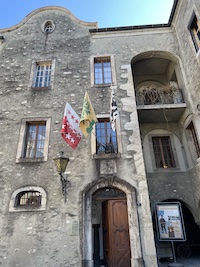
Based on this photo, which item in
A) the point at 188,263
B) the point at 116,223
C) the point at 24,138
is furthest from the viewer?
the point at 24,138

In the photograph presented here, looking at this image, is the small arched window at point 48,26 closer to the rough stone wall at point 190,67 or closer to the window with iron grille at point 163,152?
the rough stone wall at point 190,67

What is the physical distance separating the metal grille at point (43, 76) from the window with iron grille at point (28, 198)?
5.20 metres

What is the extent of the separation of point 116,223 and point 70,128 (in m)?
3.85

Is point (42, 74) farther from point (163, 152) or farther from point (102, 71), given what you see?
point (163, 152)

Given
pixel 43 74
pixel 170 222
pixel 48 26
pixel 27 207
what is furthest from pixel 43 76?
pixel 170 222

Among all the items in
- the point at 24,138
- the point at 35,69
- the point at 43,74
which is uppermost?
the point at 35,69

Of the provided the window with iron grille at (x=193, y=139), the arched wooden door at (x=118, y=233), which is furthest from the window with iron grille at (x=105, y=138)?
the window with iron grille at (x=193, y=139)

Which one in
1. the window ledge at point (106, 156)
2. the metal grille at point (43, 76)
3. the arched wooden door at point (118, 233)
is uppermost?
the metal grille at point (43, 76)

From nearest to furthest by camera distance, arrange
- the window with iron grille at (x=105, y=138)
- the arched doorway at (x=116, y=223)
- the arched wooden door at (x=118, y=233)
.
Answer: the arched doorway at (x=116, y=223), the arched wooden door at (x=118, y=233), the window with iron grille at (x=105, y=138)

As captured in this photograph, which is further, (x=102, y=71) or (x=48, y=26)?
(x=48, y=26)

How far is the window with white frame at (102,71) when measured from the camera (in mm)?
9469

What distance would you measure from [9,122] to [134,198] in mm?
6046

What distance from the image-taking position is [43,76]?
990 cm

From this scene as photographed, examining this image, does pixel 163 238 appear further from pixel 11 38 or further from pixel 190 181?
pixel 11 38
